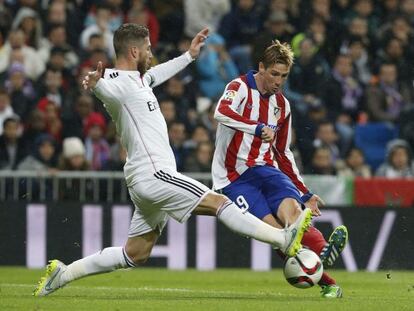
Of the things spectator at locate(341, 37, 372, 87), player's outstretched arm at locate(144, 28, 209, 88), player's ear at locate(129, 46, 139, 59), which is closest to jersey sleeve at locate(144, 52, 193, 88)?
player's outstretched arm at locate(144, 28, 209, 88)

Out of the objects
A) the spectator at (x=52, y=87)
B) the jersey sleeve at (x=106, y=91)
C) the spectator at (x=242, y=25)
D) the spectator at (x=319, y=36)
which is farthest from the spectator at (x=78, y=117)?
the jersey sleeve at (x=106, y=91)

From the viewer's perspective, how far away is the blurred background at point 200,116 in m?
16.7

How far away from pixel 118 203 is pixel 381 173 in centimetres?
375

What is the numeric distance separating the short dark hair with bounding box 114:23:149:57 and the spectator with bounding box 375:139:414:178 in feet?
25.6

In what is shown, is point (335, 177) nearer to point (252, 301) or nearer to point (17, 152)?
point (17, 152)

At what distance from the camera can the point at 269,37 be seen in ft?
63.5

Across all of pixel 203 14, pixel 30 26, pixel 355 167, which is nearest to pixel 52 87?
pixel 30 26

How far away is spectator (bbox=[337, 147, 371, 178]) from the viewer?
18047 mm

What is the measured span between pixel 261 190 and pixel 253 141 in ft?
1.43

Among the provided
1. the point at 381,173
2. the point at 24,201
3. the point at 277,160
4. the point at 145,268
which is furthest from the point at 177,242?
the point at 277,160

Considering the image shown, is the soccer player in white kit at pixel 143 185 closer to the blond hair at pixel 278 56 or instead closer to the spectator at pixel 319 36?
the blond hair at pixel 278 56

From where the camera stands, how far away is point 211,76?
1953 centimetres

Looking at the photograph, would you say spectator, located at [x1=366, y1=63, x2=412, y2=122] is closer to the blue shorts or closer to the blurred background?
the blurred background

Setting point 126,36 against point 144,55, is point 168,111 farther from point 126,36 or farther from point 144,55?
point 126,36
